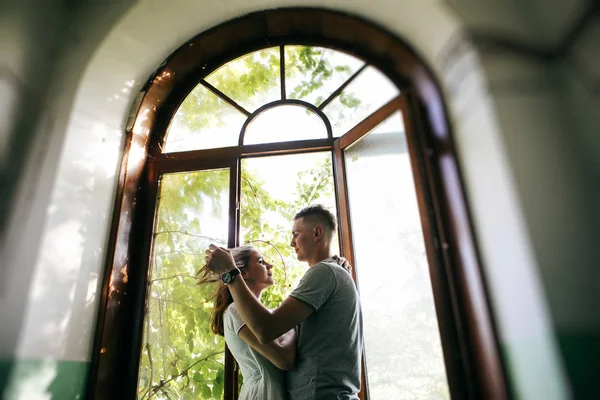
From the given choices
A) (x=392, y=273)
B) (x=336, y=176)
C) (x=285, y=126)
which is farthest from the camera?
(x=285, y=126)

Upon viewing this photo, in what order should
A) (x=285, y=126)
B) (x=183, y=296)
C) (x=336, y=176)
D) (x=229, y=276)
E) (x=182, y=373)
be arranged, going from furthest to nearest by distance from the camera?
(x=285, y=126) < (x=336, y=176) < (x=183, y=296) < (x=182, y=373) < (x=229, y=276)

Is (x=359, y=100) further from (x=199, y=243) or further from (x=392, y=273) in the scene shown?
(x=199, y=243)

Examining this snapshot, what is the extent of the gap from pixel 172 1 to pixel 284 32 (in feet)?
2.29

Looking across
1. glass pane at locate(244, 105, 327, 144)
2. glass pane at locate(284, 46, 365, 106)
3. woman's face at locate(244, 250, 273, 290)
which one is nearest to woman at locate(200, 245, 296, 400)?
woman's face at locate(244, 250, 273, 290)

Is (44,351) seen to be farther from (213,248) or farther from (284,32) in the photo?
(284,32)

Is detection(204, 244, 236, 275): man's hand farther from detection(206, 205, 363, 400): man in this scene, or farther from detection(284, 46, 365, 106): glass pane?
detection(284, 46, 365, 106): glass pane

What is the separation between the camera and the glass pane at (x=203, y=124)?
2.26 meters

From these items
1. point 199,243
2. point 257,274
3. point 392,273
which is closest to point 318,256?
point 257,274

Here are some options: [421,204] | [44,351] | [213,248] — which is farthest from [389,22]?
[44,351]

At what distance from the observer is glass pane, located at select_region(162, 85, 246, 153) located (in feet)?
7.41

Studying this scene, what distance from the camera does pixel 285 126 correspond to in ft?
7.52

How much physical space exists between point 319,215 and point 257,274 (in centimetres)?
39

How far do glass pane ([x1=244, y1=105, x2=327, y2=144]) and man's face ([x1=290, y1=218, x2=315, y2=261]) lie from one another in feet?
2.54

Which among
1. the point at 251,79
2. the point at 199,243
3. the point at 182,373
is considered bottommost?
the point at 182,373
